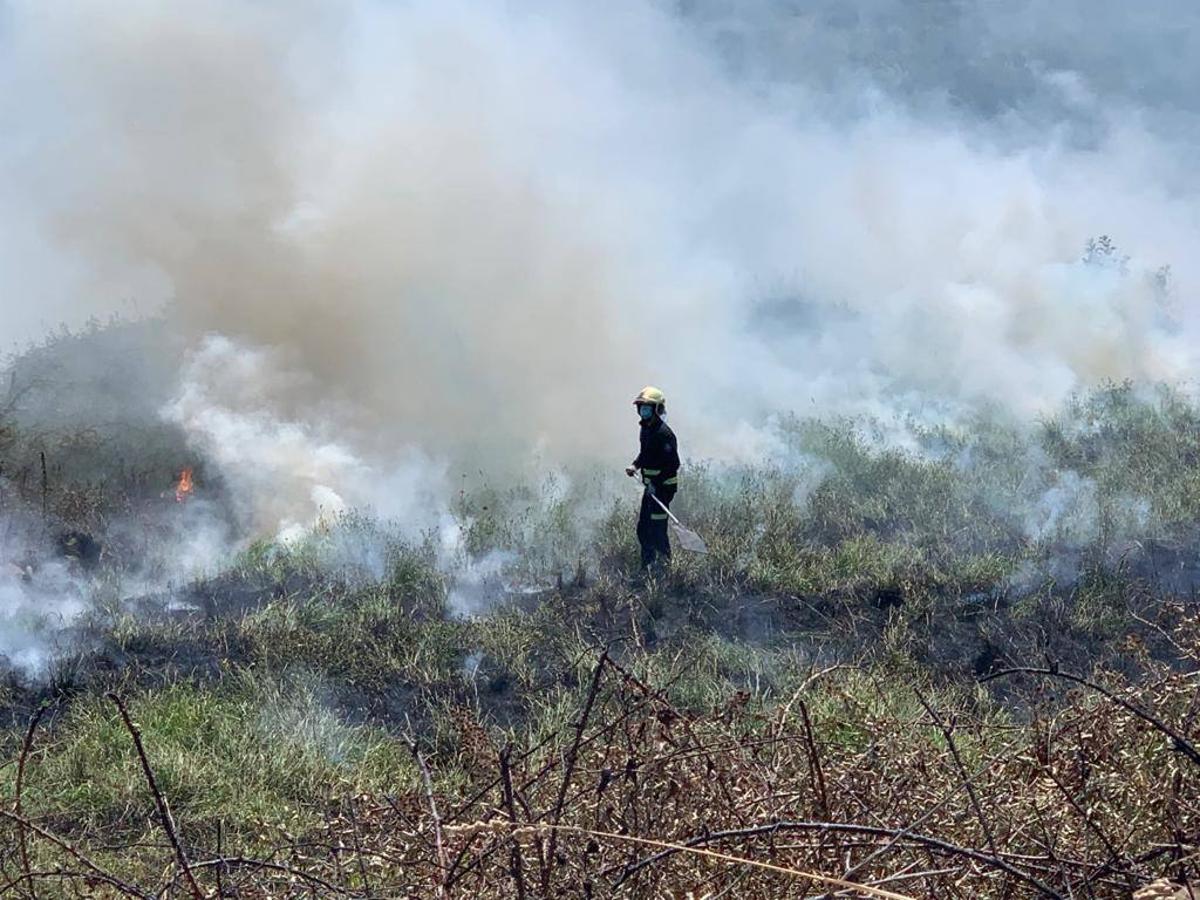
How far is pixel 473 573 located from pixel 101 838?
4.79 m

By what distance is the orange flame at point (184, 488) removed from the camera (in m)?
11.7

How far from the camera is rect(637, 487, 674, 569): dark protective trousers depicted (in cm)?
931

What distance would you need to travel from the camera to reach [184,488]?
11.8m

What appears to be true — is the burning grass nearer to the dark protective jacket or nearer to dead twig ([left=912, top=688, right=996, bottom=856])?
dead twig ([left=912, top=688, right=996, bottom=856])

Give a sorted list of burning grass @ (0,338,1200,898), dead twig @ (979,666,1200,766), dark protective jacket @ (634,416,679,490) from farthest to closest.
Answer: dark protective jacket @ (634,416,679,490) → burning grass @ (0,338,1200,898) → dead twig @ (979,666,1200,766)

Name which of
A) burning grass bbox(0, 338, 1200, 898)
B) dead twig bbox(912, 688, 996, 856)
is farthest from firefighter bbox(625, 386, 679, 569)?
dead twig bbox(912, 688, 996, 856)

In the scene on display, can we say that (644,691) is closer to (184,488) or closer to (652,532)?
(652,532)

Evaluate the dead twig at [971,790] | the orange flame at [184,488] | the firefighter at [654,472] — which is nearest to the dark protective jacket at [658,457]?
the firefighter at [654,472]

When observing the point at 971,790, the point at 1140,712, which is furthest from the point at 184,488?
the point at 1140,712

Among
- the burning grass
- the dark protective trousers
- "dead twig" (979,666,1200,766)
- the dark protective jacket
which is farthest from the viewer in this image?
the dark protective jacket

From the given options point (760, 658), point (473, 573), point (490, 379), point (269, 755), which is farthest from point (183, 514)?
point (760, 658)

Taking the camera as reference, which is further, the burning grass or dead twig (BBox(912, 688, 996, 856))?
the burning grass

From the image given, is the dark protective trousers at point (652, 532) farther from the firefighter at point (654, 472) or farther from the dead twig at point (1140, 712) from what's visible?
the dead twig at point (1140, 712)

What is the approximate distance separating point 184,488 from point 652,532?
5.93m
